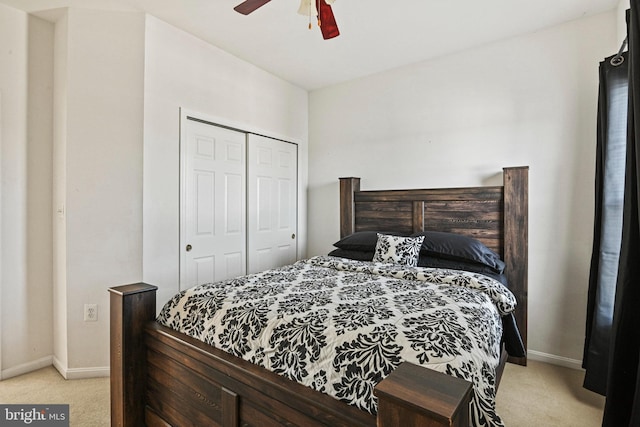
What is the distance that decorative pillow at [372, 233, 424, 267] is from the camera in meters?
2.60

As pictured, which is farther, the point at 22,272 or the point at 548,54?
the point at 548,54

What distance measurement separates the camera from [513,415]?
1934mm

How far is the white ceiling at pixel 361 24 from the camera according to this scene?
2.37 meters

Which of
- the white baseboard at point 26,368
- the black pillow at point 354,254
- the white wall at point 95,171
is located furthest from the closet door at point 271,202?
the white baseboard at point 26,368

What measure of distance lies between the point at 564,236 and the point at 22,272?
13.7ft

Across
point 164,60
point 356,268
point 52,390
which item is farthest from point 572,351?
point 164,60

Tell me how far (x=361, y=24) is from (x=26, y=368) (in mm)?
3727

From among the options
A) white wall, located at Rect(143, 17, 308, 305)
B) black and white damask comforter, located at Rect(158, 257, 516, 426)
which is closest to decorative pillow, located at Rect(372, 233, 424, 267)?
black and white damask comforter, located at Rect(158, 257, 516, 426)

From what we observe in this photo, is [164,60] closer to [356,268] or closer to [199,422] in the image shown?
[356,268]

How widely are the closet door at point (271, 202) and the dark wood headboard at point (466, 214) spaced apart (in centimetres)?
69

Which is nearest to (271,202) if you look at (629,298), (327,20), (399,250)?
(399,250)

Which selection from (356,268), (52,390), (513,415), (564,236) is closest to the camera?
(513,415)

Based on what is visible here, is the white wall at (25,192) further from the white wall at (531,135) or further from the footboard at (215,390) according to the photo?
the white wall at (531,135)

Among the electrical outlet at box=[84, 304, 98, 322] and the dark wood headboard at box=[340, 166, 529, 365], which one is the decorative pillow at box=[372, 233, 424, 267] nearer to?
the dark wood headboard at box=[340, 166, 529, 365]
